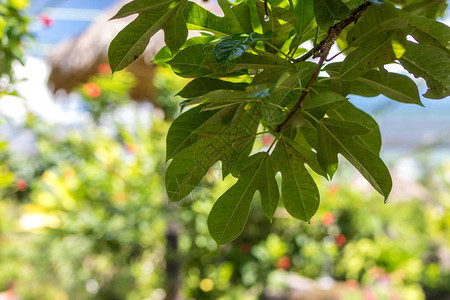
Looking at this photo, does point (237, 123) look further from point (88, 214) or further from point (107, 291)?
point (107, 291)

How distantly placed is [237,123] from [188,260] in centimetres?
249

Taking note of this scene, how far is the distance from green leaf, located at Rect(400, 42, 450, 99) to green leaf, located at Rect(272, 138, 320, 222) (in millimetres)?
125

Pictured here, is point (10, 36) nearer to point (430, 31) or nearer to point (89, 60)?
point (430, 31)

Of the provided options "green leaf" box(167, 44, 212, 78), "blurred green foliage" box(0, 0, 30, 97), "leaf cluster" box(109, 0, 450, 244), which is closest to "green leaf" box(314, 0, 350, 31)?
"leaf cluster" box(109, 0, 450, 244)

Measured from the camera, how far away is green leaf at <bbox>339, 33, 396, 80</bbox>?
334mm

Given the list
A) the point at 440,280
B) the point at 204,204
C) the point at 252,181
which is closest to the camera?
the point at 252,181

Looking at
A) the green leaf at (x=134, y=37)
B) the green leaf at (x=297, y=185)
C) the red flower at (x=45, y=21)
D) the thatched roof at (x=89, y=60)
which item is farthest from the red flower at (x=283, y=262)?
the green leaf at (x=134, y=37)

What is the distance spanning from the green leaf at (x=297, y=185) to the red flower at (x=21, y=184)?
2850 millimetres

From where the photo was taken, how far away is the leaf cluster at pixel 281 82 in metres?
0.34

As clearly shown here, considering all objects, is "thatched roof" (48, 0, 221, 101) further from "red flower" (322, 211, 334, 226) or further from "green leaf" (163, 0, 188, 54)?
"green leaf" (163, 0, 188, 54)

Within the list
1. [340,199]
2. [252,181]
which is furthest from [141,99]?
[252,181]

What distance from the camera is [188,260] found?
107 inches

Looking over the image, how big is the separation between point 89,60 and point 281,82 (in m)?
3.65

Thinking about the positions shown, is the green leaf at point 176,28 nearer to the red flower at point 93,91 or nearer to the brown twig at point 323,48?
the brown twig at point 323,48
